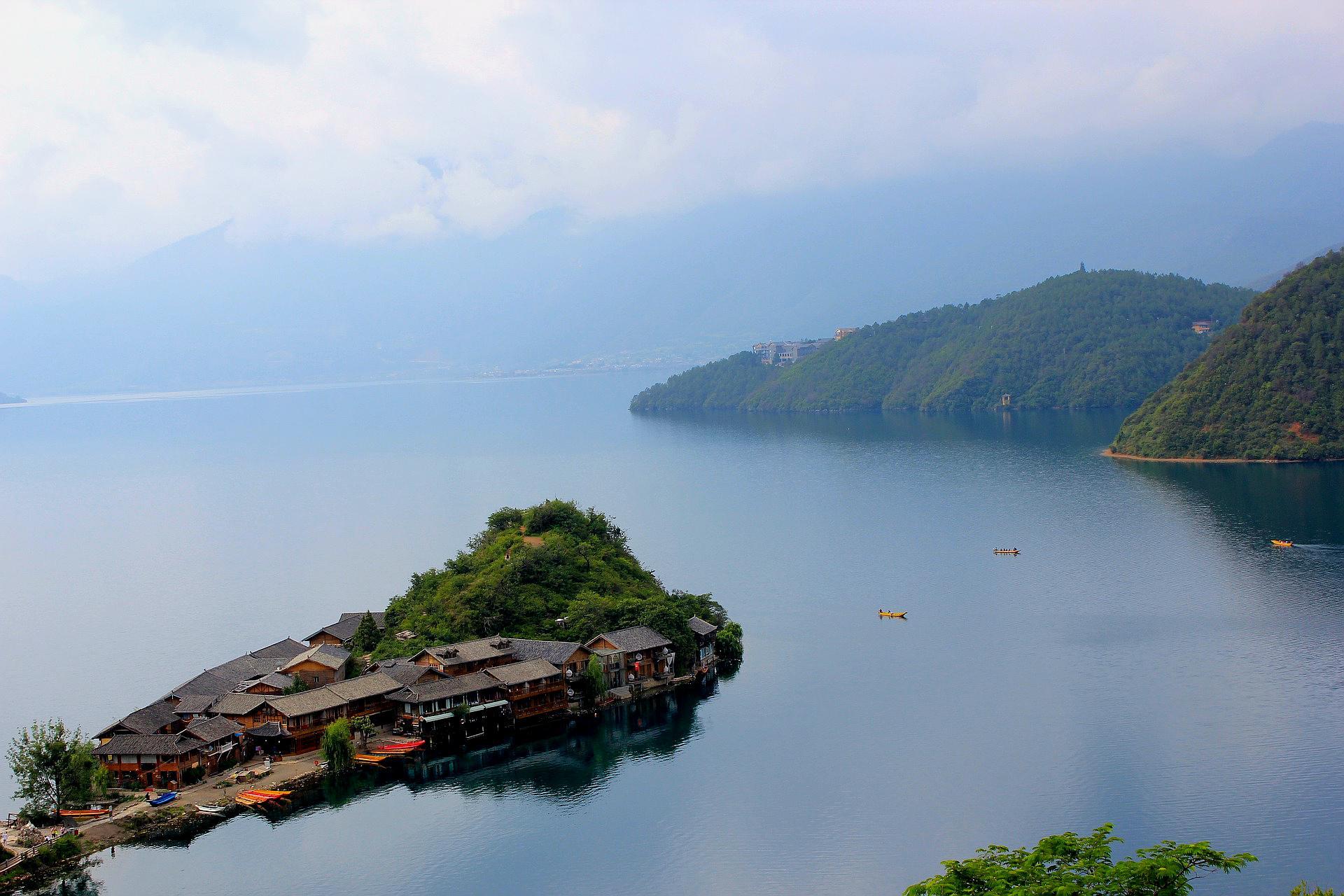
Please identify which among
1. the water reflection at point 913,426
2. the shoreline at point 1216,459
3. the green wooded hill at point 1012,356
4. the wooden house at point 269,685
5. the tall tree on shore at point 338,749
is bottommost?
the tall tree on shore at point 338,749

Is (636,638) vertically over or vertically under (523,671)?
over

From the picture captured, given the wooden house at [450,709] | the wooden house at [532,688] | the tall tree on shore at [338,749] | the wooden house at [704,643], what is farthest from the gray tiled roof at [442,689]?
the wooden house at [704,643]

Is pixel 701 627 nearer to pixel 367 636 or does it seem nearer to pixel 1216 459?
pixel 367 636

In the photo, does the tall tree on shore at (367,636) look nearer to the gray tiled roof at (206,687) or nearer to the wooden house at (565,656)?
the gray tiled roof at (206,687)

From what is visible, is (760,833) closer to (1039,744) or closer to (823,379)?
(1039,744)

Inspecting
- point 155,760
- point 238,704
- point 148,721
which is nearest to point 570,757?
point 238,704

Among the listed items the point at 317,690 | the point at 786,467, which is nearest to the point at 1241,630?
the point at 317,690
